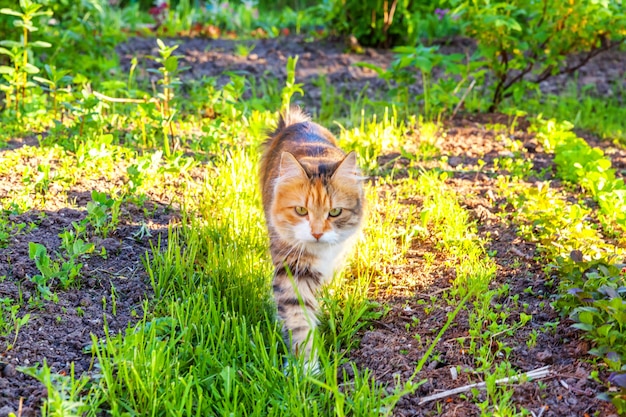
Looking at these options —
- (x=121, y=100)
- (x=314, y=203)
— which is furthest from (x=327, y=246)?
(x=121, y=100)

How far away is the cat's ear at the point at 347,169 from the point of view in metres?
3.46

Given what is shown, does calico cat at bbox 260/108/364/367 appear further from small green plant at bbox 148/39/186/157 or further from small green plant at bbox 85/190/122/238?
small green plant at bbox 148/39/186/157

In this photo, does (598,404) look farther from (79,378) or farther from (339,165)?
(79,378)

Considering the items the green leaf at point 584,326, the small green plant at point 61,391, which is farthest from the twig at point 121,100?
the green leaf at point 584,326

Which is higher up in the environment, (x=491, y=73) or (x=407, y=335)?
(x=491, y=73)

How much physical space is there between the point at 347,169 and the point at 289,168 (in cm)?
29

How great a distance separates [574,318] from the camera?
9.91ft

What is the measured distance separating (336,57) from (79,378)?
228 inches

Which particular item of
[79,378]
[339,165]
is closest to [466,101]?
[339,165]

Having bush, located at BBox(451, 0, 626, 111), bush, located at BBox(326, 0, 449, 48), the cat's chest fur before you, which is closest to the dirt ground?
the cat's chest fur

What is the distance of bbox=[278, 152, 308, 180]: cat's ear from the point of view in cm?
342

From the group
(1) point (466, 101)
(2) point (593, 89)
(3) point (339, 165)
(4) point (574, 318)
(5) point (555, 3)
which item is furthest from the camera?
(2) point (593, 89)

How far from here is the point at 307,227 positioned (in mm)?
3467

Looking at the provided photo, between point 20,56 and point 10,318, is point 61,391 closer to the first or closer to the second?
point 10,318
